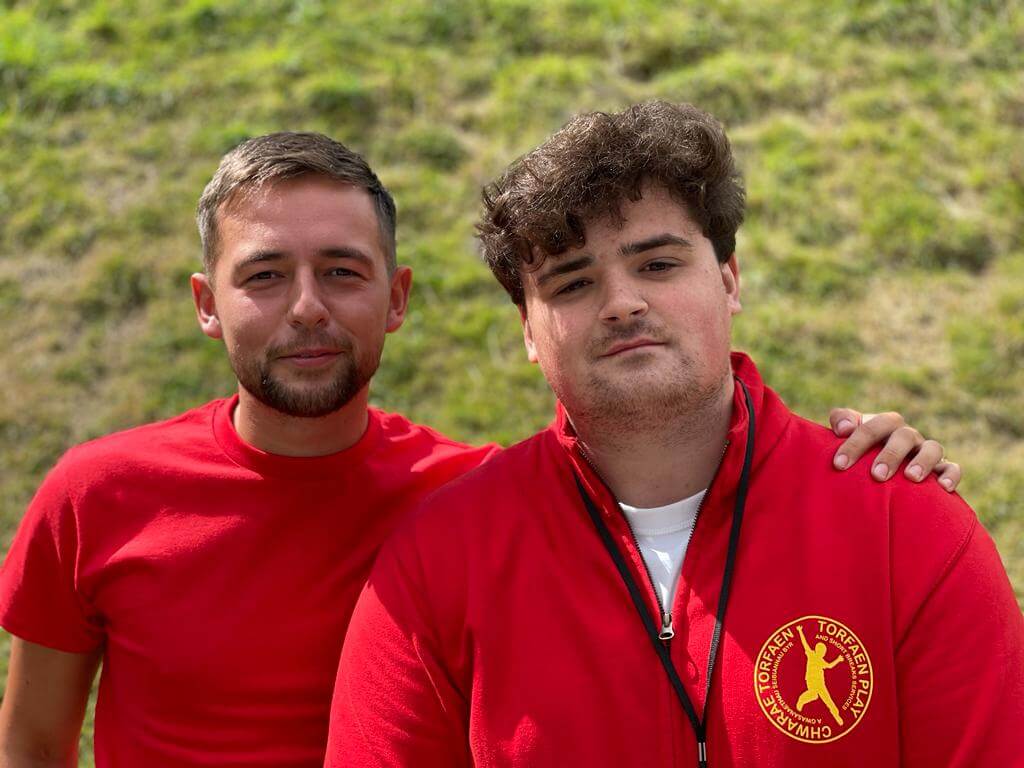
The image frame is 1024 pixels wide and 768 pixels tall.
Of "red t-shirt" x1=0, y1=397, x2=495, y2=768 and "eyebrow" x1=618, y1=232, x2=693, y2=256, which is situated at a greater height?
"eyebrow" x1=618, y1=232, x2=693, y2=256

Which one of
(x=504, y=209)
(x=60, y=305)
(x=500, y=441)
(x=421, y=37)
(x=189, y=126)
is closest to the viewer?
(x=504, y=209)

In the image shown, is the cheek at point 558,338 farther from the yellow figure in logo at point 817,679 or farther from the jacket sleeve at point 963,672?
the jacket sleeve at point 963,672

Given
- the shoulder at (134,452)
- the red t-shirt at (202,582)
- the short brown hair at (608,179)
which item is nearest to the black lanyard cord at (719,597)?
the short brown hair at (608,179)

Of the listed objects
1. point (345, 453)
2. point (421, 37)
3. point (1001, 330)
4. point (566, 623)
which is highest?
point (421, 37)

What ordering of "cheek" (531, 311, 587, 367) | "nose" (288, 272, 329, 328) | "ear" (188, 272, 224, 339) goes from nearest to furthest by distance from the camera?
"cheek" (531, 311, 587, 367)
"nose" (288, 272, 329, 328)
"ear" (188, 272, 224, 339)

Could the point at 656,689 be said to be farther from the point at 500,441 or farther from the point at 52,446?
the point at 52,446

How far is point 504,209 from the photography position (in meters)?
3.00

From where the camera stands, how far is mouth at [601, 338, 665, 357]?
106 inches

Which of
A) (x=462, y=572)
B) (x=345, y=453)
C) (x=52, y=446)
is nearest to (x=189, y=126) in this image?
(x=52, y=446)

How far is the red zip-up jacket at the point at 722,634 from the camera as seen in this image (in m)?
2.41

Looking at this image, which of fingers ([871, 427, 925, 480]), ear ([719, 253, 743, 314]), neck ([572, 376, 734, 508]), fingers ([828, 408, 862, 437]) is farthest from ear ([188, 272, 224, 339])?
fingers ([871, 427, 925, 480])

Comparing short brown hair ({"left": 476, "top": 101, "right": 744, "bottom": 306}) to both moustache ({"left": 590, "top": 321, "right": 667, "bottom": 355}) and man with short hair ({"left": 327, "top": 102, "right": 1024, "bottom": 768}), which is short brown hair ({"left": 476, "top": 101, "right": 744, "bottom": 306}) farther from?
moustache ({"left": 590, "top": 321, "right": 667, "bottom": 355})

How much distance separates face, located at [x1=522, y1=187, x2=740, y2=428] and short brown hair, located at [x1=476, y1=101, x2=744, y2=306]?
0.04 meters

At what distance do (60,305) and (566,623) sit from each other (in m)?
4.58
